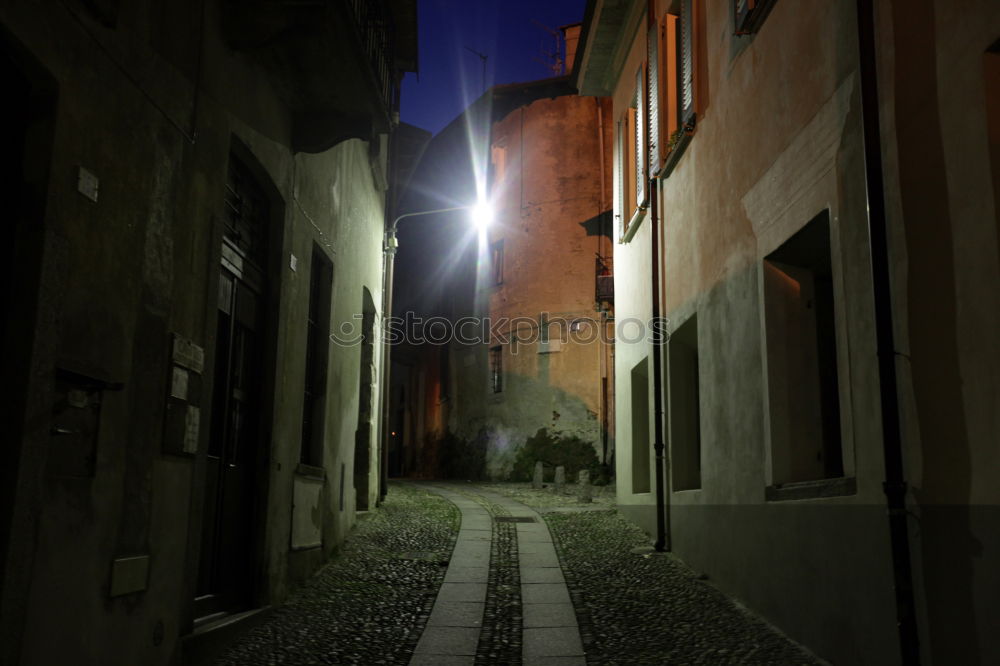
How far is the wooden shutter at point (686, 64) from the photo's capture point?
806cm

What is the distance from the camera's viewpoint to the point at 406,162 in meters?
18.5

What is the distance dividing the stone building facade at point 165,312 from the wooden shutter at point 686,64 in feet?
9.61

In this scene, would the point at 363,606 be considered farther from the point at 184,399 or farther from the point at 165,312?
the point at 165,312

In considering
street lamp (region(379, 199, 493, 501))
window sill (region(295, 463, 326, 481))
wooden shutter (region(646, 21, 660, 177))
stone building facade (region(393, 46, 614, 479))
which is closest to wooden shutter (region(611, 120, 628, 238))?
wooden shutter (region(646, 21, 660, 177))

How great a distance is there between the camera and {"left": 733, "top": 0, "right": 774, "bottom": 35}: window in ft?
19.7

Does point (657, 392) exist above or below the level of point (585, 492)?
above

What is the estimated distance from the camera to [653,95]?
9.47 meters

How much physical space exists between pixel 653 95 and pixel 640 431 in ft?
13.9

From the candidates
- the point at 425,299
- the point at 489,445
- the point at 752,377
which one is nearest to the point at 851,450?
the point at 752,377

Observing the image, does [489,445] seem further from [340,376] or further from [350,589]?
[350,589]

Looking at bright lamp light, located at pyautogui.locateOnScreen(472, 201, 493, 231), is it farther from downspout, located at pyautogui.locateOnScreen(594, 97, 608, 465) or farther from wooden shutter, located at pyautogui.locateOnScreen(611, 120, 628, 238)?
wooden shutter, located at pyautogui.locateOnScreen(611, 120, 628, 238)

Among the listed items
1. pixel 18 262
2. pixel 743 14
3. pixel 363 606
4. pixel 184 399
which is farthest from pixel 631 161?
pixel 18 262

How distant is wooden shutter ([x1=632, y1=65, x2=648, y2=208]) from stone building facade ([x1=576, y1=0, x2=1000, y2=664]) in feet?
2.99

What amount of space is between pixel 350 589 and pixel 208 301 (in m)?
3.03
